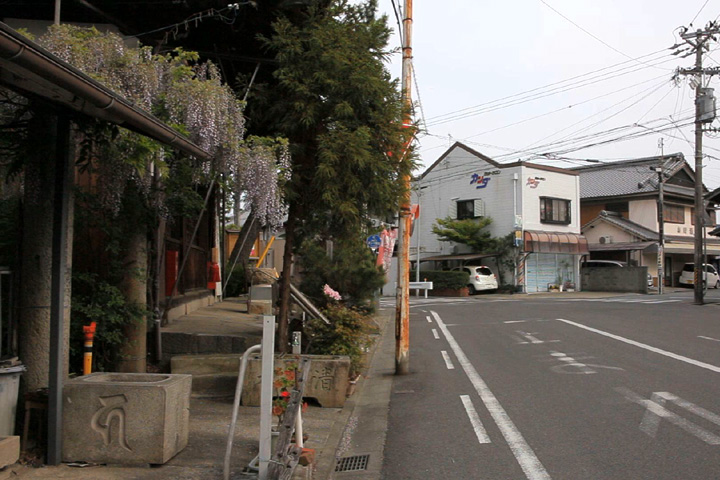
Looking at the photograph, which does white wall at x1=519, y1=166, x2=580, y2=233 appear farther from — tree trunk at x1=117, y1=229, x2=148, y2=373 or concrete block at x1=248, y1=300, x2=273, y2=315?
tree trunk at x1=117, y1=229, x2=148, y2=373

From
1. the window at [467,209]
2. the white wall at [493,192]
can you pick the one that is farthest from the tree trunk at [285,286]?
the window at [467,209]

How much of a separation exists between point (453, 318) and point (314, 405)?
13938mm

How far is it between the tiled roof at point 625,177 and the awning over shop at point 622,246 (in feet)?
14.0

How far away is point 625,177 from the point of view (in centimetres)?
4906

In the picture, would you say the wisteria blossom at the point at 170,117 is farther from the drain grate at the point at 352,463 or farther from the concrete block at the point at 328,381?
the drain grate at the point at 352,463

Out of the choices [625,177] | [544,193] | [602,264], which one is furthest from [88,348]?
[625,177]

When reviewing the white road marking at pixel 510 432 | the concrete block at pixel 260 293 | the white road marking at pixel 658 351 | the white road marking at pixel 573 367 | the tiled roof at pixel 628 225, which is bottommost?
the white road marking at pixel 510 432

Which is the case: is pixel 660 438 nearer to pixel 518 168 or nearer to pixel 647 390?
pixel 647 390

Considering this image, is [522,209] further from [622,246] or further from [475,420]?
[475,420]

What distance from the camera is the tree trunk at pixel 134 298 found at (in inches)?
316

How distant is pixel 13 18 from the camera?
991 cm

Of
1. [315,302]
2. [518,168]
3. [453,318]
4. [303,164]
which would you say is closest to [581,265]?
[518,168]

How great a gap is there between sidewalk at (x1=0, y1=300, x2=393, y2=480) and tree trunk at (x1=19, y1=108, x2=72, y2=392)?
3.26 ft

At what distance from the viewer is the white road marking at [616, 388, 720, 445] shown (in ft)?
21.6
